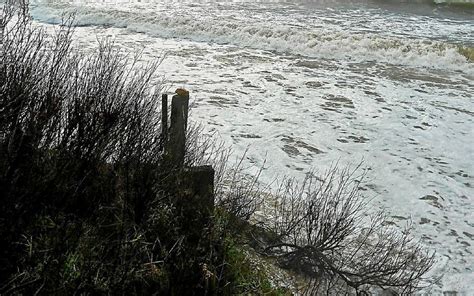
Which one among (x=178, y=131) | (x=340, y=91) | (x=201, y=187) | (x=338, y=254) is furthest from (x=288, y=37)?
(x=201, y=187)

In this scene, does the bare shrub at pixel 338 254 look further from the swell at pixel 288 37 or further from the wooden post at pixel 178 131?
the swell at pixel 288 37

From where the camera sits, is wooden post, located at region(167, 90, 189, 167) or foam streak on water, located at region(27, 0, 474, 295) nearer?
wooden post, located at region(167, 90, 189, 167)

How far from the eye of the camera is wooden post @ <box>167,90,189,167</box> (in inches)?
226

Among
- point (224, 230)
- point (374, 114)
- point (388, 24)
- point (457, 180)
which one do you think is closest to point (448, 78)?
point (374, 114)

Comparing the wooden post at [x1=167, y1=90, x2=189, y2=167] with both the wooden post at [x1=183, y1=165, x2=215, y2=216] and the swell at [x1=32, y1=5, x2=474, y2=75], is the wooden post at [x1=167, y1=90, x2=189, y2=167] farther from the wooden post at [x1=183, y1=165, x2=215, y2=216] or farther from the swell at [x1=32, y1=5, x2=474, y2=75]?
the swell at [x1=32, y1=5, x2=474, y2=75]

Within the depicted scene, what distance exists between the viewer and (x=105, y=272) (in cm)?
371

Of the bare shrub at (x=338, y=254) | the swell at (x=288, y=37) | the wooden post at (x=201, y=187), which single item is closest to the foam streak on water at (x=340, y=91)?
the swell at (x=288, y=37)

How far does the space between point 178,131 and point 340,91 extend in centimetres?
936

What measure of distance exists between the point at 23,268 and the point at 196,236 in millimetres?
1723

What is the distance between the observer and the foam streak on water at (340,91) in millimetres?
8625

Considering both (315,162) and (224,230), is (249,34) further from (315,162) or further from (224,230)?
(224,230)

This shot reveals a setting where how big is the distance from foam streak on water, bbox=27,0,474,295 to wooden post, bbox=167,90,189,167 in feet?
11.1

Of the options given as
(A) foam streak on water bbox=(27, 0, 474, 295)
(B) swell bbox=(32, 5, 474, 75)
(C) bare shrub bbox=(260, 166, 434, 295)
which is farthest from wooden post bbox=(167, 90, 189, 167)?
(B) swell bbox=(32, 5, 474, 75)

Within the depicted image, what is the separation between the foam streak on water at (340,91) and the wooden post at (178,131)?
3380mm
